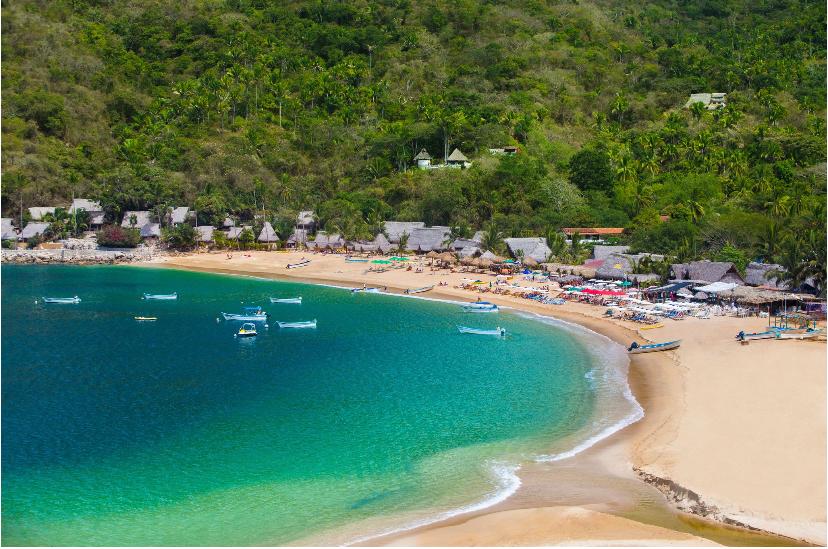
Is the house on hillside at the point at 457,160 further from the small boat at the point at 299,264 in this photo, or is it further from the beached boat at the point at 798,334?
the beached boat at the point at 798,334

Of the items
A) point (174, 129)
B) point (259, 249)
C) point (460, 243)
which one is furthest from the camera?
point (174, 129)

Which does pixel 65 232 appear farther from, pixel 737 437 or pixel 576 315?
pixel 737 437

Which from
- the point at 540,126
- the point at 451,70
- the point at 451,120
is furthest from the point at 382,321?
the point at 451,70

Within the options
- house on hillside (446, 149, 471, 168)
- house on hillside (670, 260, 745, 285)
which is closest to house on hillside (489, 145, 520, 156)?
house on hillside (446, 149, 471, 168)

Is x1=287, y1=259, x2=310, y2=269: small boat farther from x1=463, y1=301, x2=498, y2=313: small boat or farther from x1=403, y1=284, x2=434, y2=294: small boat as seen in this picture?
x1=463, y1=301, x2=498, y2=313: small boat

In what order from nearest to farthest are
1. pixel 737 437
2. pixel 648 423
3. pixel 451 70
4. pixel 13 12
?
pixel 737 437 < pixel 648 423 < pixel 451 70 < pixel 13 12

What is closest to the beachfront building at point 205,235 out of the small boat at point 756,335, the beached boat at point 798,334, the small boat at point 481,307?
the small boat at point 481,307
